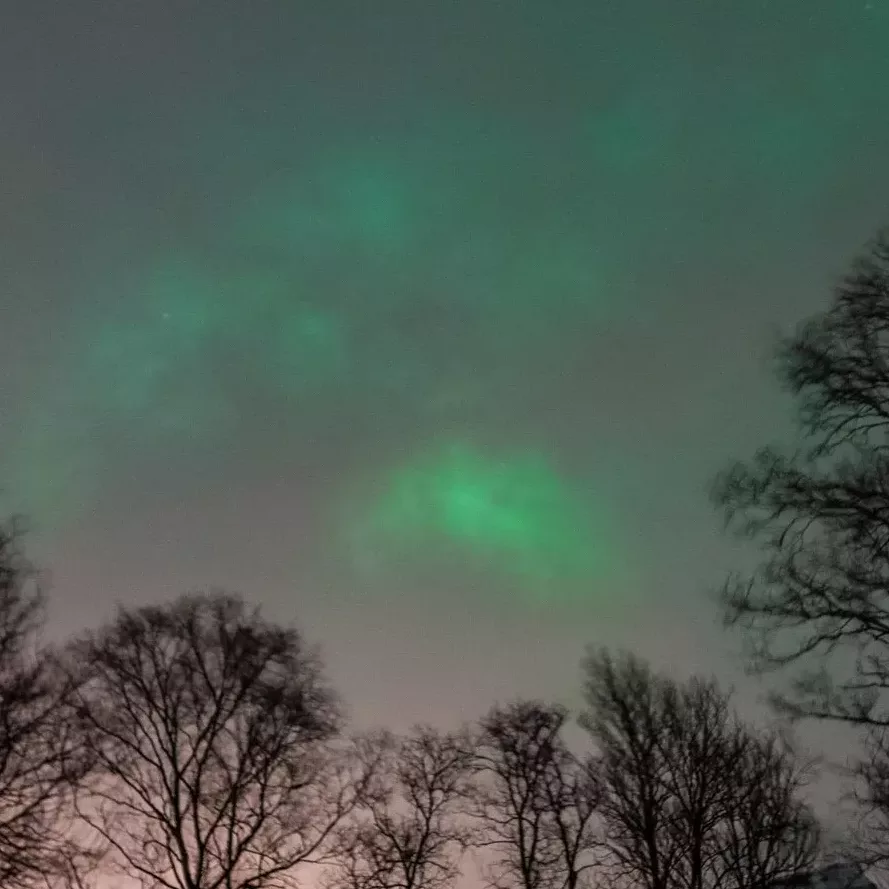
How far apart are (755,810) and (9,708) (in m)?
20.5

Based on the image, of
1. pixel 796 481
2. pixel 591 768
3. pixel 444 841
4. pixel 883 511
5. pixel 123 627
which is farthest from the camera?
pixel 444 841

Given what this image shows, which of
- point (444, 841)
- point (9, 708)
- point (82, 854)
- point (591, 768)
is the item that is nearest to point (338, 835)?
point (444, 841)

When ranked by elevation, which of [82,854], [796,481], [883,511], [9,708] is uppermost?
[796,481]

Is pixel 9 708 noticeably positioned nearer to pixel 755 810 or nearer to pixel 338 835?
pixel 338 835

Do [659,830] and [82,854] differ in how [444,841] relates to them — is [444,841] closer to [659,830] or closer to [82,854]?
[659,830]

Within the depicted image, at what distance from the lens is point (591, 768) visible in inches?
1005

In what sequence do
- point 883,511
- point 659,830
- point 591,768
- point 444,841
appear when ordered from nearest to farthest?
point 883,511 < point 659,830 < point 591,768 < point 444,841

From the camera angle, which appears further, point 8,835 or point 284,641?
point 284,641

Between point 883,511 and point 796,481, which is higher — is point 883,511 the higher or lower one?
the lower one

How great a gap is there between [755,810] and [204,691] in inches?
650

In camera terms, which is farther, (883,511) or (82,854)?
(82,854)

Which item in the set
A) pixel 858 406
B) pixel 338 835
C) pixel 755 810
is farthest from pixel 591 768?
pixel 858 406

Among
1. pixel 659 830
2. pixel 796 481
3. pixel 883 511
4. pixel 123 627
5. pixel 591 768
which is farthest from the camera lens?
pixel 591 768

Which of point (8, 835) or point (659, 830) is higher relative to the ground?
point (659, 830)
